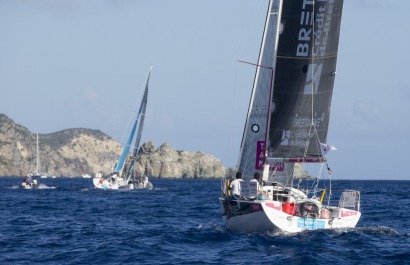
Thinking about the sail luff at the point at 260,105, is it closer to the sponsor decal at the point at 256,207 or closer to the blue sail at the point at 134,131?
the sponsor decal at the point at 256,207

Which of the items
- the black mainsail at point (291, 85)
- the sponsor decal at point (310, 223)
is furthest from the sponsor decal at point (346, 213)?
the black mainsail at point (291, 85)

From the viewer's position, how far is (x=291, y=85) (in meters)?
30.5

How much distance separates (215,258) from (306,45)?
10.0 meters

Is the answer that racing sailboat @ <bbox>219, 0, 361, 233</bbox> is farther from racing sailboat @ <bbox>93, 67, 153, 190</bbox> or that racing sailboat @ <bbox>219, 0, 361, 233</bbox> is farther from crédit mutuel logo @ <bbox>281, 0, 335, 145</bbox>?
racing sailboat @ <bbox>93, 67, 153, 190</bbox>

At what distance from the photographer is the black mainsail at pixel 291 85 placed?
3030 centimetres

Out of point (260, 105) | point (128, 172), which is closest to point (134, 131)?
point (128, 172)

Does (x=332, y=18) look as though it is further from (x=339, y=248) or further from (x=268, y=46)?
(x=339, y=248)

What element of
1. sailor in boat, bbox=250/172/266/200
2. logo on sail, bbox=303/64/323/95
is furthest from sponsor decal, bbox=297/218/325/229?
logo on sail, bbox=303/64/323/95

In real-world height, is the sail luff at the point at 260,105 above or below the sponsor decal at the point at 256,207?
above

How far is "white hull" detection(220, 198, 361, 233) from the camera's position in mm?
27438

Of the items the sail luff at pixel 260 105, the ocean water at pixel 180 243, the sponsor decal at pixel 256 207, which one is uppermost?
the sail luff at pixel 260 105

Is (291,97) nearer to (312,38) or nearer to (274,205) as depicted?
(312,38)

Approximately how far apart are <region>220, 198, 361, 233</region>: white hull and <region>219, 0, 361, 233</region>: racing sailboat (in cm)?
22

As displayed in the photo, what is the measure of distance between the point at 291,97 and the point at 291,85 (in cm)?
42
